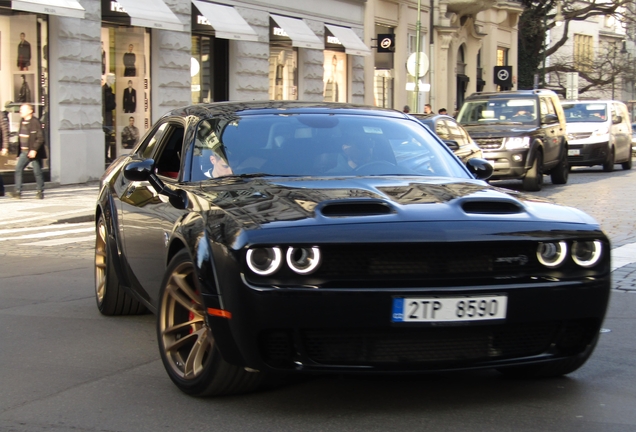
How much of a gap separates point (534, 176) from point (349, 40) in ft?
45.5

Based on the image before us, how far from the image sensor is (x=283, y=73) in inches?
1214

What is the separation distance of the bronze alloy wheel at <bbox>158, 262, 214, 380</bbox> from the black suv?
15.5m

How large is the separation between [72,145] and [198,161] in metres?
16.4


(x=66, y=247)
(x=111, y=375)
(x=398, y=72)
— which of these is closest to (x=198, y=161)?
(x=111, y=375)

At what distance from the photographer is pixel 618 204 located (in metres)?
18.5

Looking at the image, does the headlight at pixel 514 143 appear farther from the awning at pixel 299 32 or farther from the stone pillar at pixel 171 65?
the awning at pixel 299 32

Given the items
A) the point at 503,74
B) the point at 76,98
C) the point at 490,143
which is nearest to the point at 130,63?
the point at 76,98

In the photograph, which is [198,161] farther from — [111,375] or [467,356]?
[467,356]

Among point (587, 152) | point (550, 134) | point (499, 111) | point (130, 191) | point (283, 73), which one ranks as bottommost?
point (587, 152)

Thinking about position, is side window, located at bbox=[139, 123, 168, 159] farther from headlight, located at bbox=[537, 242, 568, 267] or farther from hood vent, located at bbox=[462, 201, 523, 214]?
headlight, located at bbox=[537, 242, 568, 267]

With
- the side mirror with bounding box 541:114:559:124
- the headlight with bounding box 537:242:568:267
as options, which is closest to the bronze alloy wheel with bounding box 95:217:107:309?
the headlight with bounding box 537:242:568:267

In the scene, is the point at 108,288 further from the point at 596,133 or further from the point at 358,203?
the point at 596,133

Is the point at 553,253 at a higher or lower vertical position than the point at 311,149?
lower

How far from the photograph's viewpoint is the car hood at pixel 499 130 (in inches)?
816
